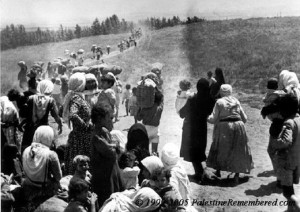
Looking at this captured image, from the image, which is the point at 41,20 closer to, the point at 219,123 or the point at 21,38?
the point at 219,123

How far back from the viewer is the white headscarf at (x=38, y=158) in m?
4.06

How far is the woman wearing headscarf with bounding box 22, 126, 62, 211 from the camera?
13.4 ft

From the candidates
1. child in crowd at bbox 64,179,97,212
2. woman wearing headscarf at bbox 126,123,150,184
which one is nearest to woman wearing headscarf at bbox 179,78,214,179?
woman wearing headscarf at bbox 126,123,150,184

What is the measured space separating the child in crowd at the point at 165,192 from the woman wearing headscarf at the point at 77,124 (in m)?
1.29

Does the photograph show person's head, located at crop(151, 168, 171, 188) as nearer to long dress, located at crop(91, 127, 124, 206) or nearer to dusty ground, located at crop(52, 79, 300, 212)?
long dress, located at crop(91, 127, 124, 206)

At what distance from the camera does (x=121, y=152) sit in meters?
4.44

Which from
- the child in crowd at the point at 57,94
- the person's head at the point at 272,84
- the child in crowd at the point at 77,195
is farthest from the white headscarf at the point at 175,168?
the child in crowd at the point at 57,94

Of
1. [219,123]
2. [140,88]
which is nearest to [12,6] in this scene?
[140,88]

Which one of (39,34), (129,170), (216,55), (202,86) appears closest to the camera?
(129,170)

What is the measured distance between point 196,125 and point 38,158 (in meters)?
2.47

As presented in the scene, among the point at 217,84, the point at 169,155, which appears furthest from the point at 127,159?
the point at 217,84

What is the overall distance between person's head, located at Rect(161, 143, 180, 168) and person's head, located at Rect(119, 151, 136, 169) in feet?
1.23

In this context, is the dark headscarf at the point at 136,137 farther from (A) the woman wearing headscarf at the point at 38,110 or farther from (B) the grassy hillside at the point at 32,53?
(B) the grassy hillside at the point at 32,53

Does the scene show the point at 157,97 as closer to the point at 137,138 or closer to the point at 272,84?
the point at 137,138
